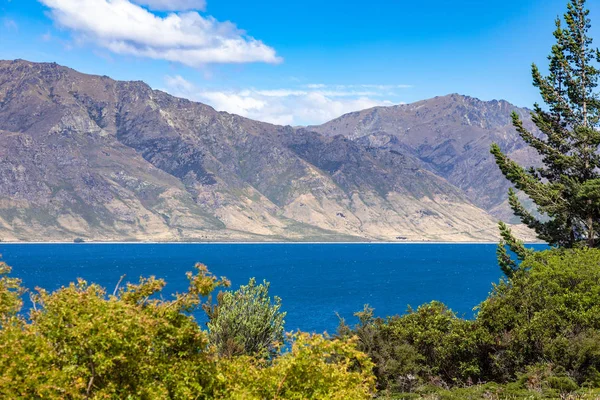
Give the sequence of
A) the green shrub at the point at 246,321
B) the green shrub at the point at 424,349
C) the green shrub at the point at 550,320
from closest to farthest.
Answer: the green shrub at the point at 550,320 → the green shrub at the point at 424,349 → the green shrub at the point at 246,321

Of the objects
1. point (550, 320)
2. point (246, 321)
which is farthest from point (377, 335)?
point (550, 320)

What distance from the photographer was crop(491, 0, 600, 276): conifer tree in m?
54.3

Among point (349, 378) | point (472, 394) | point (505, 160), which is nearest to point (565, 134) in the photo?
point (505, 160)

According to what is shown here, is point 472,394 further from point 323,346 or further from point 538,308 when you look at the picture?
point 323,346

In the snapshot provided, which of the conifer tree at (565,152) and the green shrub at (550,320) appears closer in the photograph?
the green shrub at (550,320)

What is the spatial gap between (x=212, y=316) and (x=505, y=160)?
98.7 feet

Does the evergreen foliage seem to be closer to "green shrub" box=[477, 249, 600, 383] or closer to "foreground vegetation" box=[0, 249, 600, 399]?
"foreground vegetation" box=[0, 249, 600, 399]

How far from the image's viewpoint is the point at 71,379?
16.4 metres

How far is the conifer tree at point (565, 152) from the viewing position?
5428 cm

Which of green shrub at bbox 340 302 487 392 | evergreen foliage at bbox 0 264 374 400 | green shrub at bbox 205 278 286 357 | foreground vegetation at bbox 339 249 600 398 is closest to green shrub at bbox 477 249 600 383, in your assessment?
foreground vegetation at bbox 339 249 600 398

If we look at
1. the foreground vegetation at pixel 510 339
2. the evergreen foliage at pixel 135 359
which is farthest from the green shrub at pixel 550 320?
the evergreen foliage at pixel 135 359

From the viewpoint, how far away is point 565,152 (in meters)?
57.1

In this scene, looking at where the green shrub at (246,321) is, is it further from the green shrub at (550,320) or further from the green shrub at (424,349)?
the green shrub at (550,320)

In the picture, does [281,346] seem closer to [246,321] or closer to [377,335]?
[246,321]
